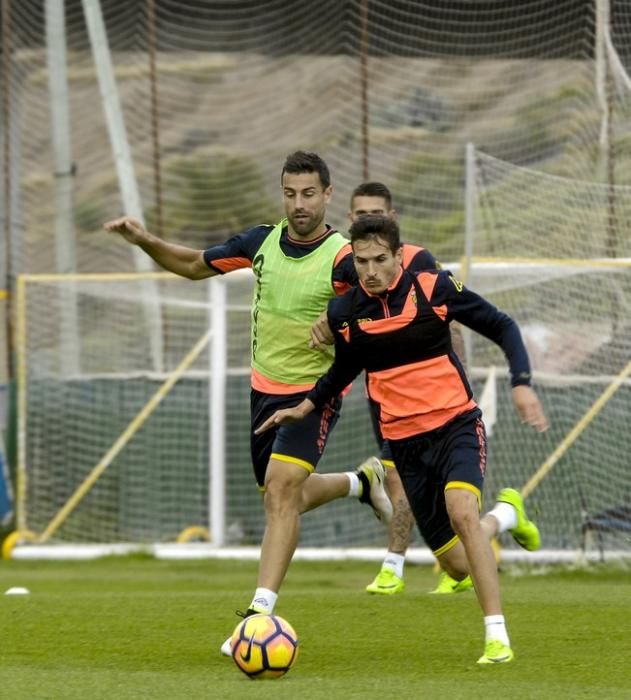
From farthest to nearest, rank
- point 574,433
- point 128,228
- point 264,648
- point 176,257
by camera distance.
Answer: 1. point 574,433
2. point 176,257
3. point 128,228
4. point 264,648

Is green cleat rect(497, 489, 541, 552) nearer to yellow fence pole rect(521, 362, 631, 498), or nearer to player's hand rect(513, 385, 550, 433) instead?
player's hand rect(513, 385, 550, 433)

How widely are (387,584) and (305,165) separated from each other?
334 cm

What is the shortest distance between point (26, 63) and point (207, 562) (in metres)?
13.6

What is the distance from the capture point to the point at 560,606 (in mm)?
9562

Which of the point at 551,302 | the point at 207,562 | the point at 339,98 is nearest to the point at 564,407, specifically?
the point at 551,302

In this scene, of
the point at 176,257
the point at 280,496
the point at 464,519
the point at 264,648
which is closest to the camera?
the point at 264,648

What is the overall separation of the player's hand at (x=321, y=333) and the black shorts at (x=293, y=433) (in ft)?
1.21

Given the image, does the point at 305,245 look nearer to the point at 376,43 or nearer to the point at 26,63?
the point at 376,43

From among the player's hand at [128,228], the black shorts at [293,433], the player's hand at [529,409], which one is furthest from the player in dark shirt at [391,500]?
the player's hand at [529,409]

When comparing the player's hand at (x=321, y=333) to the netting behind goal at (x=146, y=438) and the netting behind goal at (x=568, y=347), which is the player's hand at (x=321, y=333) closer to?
the netting behind goal at (x=568, y=347)

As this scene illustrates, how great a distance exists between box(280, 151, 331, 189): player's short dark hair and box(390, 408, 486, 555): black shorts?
1422 millimetres

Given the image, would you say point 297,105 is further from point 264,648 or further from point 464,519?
point 264,648

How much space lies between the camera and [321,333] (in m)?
7.79

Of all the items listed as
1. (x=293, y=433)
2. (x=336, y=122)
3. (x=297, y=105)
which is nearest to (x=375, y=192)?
(x=293, y=433)
